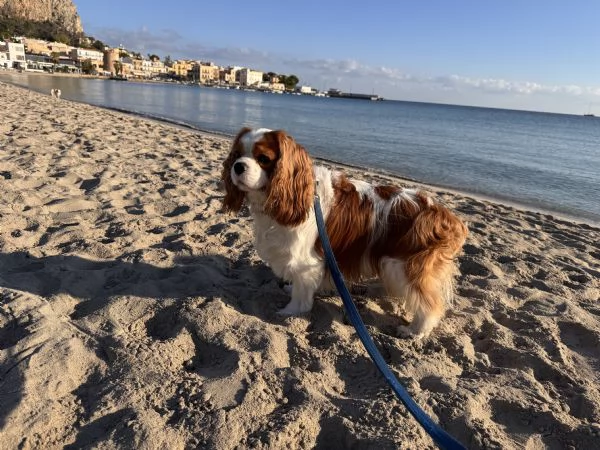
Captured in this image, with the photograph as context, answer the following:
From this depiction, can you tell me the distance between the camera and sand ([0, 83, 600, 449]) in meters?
2.21

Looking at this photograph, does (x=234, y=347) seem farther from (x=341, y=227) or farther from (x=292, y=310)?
(x=341, y=227)

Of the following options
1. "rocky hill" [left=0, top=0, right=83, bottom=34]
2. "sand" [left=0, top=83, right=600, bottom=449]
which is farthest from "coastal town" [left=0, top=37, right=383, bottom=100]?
"sand" [left=0, top=83, right=600, bottom=449]

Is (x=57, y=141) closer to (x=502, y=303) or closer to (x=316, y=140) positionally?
(x=502, y=303)

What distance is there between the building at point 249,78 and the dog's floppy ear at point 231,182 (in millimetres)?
166075

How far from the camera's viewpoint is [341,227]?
3354mm

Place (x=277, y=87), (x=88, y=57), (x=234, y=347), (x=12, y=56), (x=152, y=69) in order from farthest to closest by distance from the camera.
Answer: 1. (x=277, y=87)
2. (x=152, y=69)
3. (x=88, y=57)
4. (x=12, y=56)
5. (x=234, y=347)

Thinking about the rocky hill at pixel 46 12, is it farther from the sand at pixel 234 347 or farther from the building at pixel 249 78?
the sand at pixel 234 347

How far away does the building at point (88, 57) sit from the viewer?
4887 inches

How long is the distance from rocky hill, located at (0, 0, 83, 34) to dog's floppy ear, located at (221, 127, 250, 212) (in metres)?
177

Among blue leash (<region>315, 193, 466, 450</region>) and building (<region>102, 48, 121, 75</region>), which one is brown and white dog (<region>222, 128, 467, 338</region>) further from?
building (<region>102, 48, 121, 75</region>)

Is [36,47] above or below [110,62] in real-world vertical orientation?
above

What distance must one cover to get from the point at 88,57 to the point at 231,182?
148m

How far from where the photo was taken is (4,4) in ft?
456

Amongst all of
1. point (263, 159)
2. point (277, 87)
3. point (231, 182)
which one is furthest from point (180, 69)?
point (263, 159)
